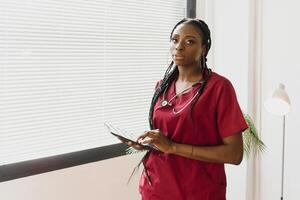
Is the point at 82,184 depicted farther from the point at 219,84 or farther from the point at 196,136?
the point at 219,84

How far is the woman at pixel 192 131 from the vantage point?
1.37m

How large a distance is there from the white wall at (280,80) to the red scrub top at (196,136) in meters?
1.11

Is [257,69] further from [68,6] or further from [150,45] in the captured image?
[68,6]

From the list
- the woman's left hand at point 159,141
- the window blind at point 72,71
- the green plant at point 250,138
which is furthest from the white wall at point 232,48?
the woman's left hand at point 159,141

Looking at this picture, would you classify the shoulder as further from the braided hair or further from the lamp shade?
the lamp shade

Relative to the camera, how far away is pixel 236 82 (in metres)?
2.56

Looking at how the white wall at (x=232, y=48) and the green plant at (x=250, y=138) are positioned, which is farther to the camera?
the white wall at (x=232, y=48)

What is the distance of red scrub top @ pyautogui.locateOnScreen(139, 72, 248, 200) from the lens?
4.52 ft

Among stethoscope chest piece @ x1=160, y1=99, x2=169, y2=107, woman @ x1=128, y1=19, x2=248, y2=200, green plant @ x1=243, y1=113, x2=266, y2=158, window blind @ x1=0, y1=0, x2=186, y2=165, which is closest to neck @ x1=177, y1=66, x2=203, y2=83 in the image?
woman @ x1=128, y1=19, x2=248, y2=200

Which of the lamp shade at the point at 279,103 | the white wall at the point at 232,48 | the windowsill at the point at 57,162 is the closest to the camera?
the windowsill at the point at 57,162

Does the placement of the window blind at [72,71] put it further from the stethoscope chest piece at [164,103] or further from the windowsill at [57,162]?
the stethoscope chest piece at [164,103]

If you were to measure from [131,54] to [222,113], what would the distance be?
1.04m

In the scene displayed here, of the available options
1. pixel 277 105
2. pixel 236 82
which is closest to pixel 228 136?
pixel 277 105

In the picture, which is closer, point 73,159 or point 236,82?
point 73,159
